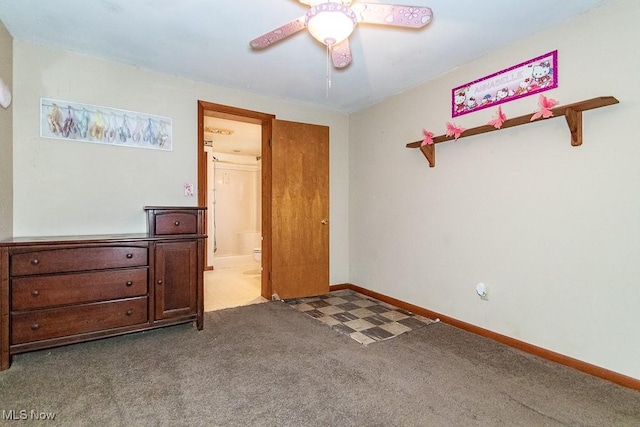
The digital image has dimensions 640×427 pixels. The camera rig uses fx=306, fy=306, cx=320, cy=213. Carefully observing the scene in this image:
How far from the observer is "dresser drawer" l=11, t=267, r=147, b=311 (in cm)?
202

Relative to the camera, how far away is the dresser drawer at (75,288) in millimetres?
2016

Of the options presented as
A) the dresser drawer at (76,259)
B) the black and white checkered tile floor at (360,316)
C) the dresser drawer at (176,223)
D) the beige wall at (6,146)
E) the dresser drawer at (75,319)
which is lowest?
the black and white checkered tile floor at (360,316)

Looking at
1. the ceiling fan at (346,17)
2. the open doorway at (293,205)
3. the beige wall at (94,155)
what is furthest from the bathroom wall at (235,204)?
the ceiling fan at (346,17)

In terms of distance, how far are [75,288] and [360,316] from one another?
2.38 metres

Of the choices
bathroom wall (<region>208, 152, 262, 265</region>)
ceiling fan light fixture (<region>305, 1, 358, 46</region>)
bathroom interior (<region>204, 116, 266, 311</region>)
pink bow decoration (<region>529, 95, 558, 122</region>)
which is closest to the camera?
ceiling fan light fixture (<region>305, 1, 358, 46</region>)

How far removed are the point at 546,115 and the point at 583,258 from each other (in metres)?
0.98

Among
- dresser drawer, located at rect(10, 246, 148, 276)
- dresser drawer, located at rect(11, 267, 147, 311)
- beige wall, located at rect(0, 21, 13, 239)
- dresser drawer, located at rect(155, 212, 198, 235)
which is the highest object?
beige wall, located at rect(0, 21, 13, 239)

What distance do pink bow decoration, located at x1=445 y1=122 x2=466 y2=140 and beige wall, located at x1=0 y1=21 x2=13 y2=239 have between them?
3.45 meters

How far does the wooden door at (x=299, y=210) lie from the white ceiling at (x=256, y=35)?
2.58 ft

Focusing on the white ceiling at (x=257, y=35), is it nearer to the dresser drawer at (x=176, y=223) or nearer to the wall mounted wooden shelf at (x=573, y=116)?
the wall mounted wooden shelf at (x=573, y=116)

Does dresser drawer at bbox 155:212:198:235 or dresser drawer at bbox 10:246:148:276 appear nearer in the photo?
dresser drawer at bbox 10:246:148:276

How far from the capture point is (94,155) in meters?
2.64

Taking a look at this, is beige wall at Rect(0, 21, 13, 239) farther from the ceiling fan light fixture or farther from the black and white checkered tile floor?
the black and white checkered tile floor

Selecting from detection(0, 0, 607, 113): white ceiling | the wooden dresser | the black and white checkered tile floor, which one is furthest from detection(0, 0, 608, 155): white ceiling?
the black and white checkered tile floor
